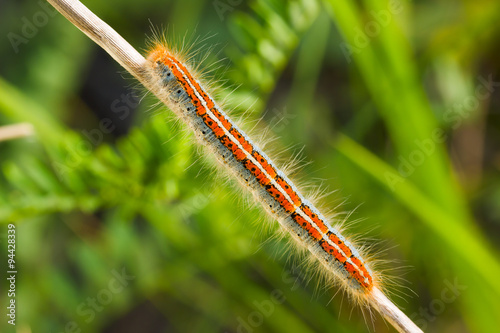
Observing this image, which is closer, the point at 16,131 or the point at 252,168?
the point at 252,168

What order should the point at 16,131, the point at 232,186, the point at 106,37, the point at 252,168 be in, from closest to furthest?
the point at 106,37 < the point at 252,168 < the point at 232,186 < the point at 16,131

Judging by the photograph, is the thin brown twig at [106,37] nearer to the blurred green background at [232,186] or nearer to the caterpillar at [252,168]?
the caterpillar at [252,168]

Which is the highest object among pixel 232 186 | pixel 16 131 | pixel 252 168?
pixel 252 168

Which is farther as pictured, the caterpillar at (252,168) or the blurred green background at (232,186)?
the blurred green background at (232,186)

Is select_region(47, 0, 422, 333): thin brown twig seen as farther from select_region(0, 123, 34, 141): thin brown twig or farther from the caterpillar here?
select_region(0, 123, 34, 141): thin brown twig

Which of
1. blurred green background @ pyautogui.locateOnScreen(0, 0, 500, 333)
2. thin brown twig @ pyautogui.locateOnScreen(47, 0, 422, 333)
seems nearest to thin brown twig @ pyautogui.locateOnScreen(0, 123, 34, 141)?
blurred green background @ pyautogui.locateOnScreen(0, 0, 500, 333)

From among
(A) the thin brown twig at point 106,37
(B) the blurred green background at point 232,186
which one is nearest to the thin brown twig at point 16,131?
(B) the blurred green background at point 232,186

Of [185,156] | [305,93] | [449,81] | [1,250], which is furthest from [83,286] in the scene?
[449,81]

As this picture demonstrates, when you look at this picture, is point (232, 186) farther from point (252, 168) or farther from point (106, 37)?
point (106, 37)

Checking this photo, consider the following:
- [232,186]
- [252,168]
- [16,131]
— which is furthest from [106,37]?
[16,131]

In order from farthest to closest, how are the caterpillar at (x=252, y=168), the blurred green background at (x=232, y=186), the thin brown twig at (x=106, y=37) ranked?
the blurred green background at (x=232, y=186) → the caterpillar at (x=252, y=168) → the thin brown twig at (x=106, y=37)
